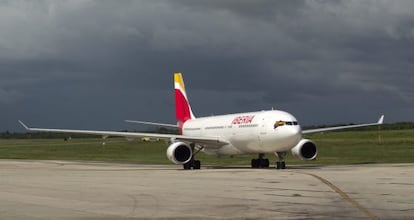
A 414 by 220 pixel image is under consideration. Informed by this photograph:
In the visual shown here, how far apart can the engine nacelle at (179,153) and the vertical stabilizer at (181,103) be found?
37.1 feet

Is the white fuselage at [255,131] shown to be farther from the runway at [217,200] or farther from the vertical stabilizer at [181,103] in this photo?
the runway at [217,200]

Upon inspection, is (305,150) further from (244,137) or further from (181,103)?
(181,103)

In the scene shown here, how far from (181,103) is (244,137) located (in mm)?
14104

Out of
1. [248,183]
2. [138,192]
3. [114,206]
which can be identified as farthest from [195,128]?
[114,206]

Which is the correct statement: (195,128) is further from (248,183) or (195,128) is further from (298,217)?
(298,217)

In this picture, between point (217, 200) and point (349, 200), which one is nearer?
point (349, 200)

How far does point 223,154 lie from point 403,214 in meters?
31.3

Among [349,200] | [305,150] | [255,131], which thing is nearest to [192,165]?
[255,131]

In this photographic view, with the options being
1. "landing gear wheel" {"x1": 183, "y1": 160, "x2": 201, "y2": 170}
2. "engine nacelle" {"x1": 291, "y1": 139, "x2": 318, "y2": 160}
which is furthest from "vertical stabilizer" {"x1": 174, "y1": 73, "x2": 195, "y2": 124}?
"engine nacelle" {"x1": 291, "y1": 139, "x2": 318, "y2": 160}

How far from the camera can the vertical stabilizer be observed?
55.0 metres

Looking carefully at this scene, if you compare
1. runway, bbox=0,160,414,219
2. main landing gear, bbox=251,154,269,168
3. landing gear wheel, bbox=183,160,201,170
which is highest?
main landing gear, bbox=251,154,269,168

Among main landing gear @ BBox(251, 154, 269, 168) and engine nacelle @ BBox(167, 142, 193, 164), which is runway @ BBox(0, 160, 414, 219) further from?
main landing gear @ BBox(251, 154, 269, 168)

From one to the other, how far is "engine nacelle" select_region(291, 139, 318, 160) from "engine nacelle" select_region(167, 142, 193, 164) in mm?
6547

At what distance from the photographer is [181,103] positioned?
182 ft
